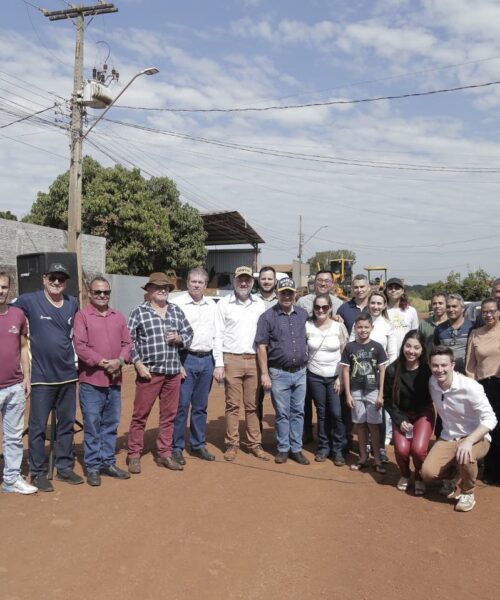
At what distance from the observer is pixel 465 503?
470 centimetres

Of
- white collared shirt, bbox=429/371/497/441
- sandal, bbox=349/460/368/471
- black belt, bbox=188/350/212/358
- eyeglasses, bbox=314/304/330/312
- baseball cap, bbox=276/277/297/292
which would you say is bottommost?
sandal, bbox=349/460/368/471

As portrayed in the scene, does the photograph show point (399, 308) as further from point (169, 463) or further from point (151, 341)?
point (169, 463)

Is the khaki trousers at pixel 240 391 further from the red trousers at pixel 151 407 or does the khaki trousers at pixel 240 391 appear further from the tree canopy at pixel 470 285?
the tree canopy at pixel 470 285

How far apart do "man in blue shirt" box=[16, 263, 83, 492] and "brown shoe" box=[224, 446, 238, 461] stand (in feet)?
5.19

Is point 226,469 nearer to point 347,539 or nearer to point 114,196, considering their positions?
point 347,539

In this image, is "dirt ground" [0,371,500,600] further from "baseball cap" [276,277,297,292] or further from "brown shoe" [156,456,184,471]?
"baseball cap" [276,277,297,292]

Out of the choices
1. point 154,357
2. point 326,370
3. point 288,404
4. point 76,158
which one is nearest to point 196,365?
point 154,357

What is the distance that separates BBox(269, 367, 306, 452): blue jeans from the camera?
5.84 metres

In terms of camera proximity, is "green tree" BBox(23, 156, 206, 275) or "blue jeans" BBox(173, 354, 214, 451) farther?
"green tree" BBox(23, 156, 206, 275)

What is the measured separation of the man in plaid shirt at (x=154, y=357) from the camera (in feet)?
17.9

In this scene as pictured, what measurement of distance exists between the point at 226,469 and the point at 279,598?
2.42 metres

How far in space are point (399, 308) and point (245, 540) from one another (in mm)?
3644

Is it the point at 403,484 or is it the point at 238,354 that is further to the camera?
the point at 238,354

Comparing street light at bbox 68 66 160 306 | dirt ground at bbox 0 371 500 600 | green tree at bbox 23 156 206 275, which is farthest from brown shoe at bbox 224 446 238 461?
green tree at bbox 23 156 206 275
